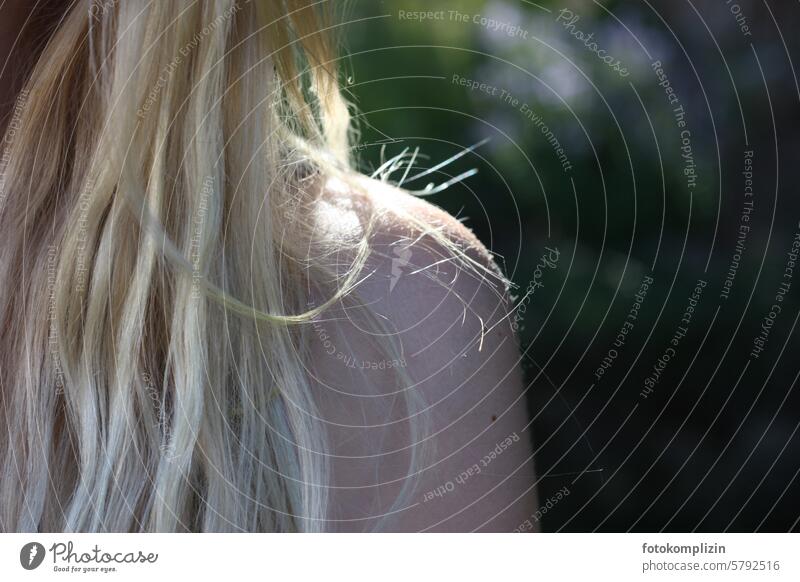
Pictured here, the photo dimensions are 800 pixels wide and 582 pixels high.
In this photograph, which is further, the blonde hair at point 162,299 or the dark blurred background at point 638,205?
the dark blurred background at point 638,205

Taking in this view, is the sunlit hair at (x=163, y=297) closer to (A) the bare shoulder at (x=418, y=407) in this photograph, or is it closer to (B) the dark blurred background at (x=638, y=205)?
(A) the bare shoulder at (x=418, y=407)

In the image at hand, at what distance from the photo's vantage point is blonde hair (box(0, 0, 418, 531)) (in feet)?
1.67

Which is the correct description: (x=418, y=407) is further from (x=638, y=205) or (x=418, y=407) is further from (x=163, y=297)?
(x=638, y=205)

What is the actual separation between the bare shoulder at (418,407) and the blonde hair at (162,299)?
0.06 feet

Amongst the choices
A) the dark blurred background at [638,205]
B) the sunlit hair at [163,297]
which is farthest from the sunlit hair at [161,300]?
the dark blurred background at [638,205]

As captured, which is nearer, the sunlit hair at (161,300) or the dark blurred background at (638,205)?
the sunlit hair at (161,300)

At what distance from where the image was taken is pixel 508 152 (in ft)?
4.20

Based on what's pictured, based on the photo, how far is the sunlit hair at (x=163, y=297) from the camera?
1.67ft

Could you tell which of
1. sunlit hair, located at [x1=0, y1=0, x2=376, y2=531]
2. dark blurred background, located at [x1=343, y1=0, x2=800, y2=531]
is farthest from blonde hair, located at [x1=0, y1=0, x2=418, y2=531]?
dark blurred background, located at [x1=343, y1=0, x2=800, y2=531]

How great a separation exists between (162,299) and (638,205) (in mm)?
842

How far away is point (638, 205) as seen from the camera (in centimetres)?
121

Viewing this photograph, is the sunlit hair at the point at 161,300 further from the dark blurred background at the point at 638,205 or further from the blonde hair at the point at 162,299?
the dark blurred background at the point at 638,205

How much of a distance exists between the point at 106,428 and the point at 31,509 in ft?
0.20
